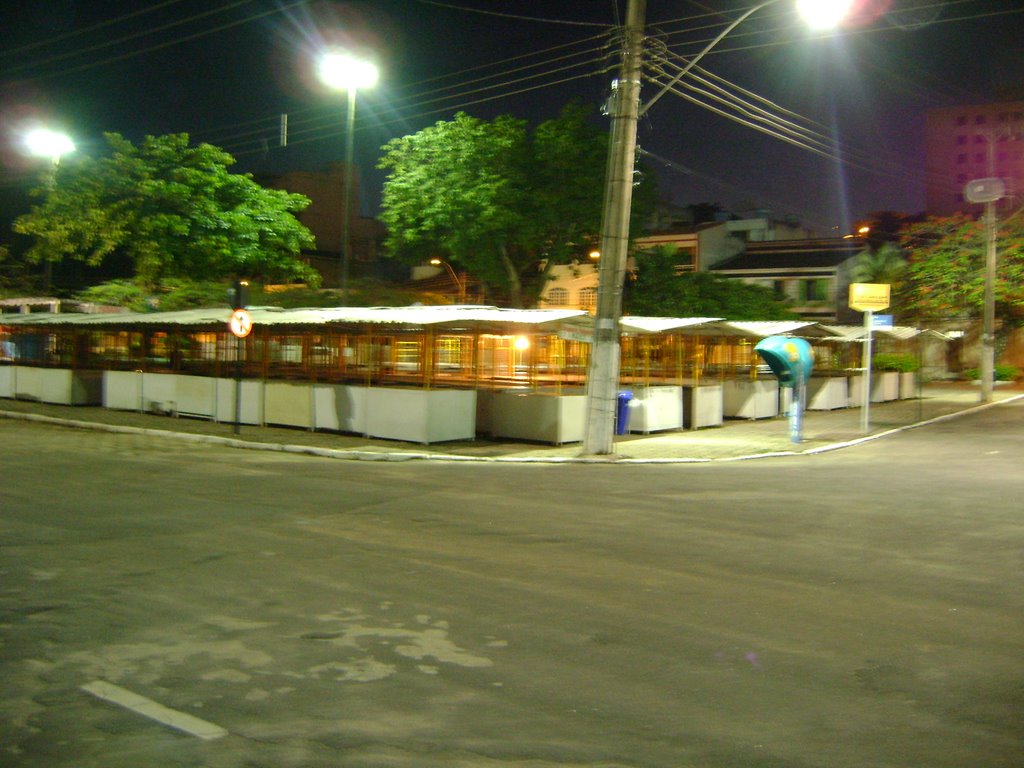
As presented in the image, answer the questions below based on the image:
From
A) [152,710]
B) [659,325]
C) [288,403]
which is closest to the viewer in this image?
[152,710]

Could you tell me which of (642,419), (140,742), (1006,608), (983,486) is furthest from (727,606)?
(642,419)

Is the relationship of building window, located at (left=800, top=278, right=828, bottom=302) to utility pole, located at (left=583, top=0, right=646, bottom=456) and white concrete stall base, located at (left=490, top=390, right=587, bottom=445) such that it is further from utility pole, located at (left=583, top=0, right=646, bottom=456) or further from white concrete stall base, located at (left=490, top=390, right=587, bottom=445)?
utility pole, located at (left=583, top=0, right=646, bottom=456)

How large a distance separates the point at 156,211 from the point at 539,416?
59.0 feet

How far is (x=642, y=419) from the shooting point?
832 inches

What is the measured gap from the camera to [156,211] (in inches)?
1200

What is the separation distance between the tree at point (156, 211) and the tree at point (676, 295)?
15.1m

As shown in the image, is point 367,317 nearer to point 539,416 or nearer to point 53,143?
point 539,416

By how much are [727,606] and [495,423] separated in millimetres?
12691

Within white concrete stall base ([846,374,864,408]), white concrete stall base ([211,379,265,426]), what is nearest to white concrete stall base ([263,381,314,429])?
white concrete stall base ([211,379,265,426])

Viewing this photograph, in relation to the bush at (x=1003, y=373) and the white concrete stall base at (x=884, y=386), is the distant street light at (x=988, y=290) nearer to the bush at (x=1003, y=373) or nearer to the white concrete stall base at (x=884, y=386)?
the white concrete stall base at (x=884, y=386)

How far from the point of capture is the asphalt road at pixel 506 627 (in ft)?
14.6

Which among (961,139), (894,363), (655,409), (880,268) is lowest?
(655,409)

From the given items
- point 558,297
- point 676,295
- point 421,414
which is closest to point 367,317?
point 421,414

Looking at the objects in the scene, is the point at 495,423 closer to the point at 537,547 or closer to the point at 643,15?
the point at 643,15
